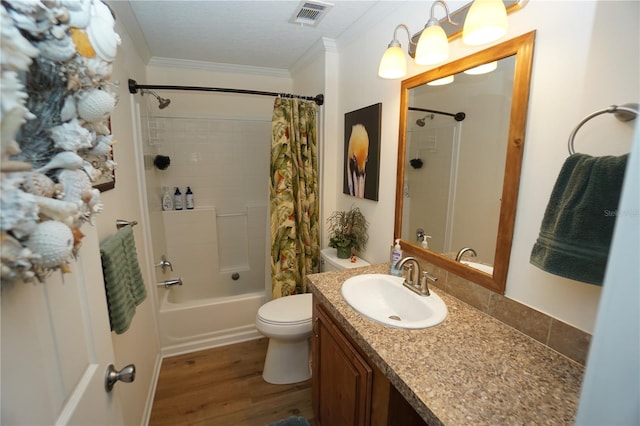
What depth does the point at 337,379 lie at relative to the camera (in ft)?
4.12

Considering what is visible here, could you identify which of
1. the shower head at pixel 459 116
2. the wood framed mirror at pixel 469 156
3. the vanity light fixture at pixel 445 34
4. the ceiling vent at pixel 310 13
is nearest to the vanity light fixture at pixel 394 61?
the vanity light fixture at pixel 445 34

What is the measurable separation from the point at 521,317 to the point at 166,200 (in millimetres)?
2741

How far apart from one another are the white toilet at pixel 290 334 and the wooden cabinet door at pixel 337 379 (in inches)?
14.0

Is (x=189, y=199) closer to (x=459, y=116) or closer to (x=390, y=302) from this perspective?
(x=390, y=302)

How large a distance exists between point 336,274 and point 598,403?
1227 mm

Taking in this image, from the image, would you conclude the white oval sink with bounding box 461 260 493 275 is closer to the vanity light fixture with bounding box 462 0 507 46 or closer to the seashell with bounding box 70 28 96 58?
the vanity light fixture with bounding box 462 0 507 46

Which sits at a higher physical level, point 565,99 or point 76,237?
point 565,99

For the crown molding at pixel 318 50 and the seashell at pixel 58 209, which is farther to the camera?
the crown molding at pixel 318 50

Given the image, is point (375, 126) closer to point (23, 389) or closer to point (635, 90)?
point (635, 90)

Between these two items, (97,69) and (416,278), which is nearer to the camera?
(97,69)

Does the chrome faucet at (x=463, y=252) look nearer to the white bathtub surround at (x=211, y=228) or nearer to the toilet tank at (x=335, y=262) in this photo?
the toilet tank at (x=335, y=262)

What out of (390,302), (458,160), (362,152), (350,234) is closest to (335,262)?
(350,234)

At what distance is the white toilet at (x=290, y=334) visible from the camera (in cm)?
182

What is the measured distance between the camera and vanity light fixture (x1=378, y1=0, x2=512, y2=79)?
0.88 metres
